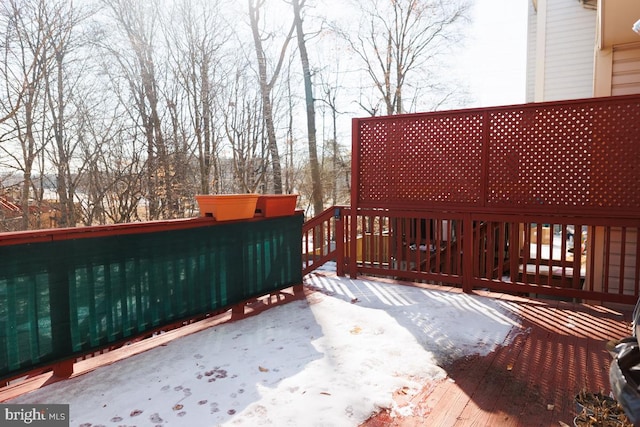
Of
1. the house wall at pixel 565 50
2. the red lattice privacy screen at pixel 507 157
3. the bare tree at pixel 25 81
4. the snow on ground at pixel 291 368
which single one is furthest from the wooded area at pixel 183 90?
the snow on ground at pixel 291 368

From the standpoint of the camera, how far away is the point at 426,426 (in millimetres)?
1909

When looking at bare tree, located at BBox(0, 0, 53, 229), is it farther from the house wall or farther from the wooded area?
the house wall

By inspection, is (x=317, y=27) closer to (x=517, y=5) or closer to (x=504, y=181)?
(x=517, y=5)

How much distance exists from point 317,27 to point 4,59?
8.34m

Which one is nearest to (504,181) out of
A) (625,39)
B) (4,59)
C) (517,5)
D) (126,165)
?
(625,39)

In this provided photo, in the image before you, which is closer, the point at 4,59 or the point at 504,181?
the point at 504,181

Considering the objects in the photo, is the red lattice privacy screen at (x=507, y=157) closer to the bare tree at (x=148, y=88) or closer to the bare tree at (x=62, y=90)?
the bare tree at (x=148, y=88)

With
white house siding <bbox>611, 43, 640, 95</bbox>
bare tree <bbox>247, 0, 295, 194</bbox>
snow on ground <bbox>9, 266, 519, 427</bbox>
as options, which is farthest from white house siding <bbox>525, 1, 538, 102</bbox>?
snow on ground <bbox>9, 266, 519, 427</bbox>

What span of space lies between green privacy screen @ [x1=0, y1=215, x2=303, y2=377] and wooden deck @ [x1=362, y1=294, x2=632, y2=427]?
5.75 ft

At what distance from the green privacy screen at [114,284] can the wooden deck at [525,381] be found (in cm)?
175

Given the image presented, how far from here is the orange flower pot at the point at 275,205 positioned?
3770 millimetres

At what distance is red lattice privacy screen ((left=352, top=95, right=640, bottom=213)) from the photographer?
367 centimetres

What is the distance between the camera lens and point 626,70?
410 cm

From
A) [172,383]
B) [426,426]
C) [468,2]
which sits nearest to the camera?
[426,426]
